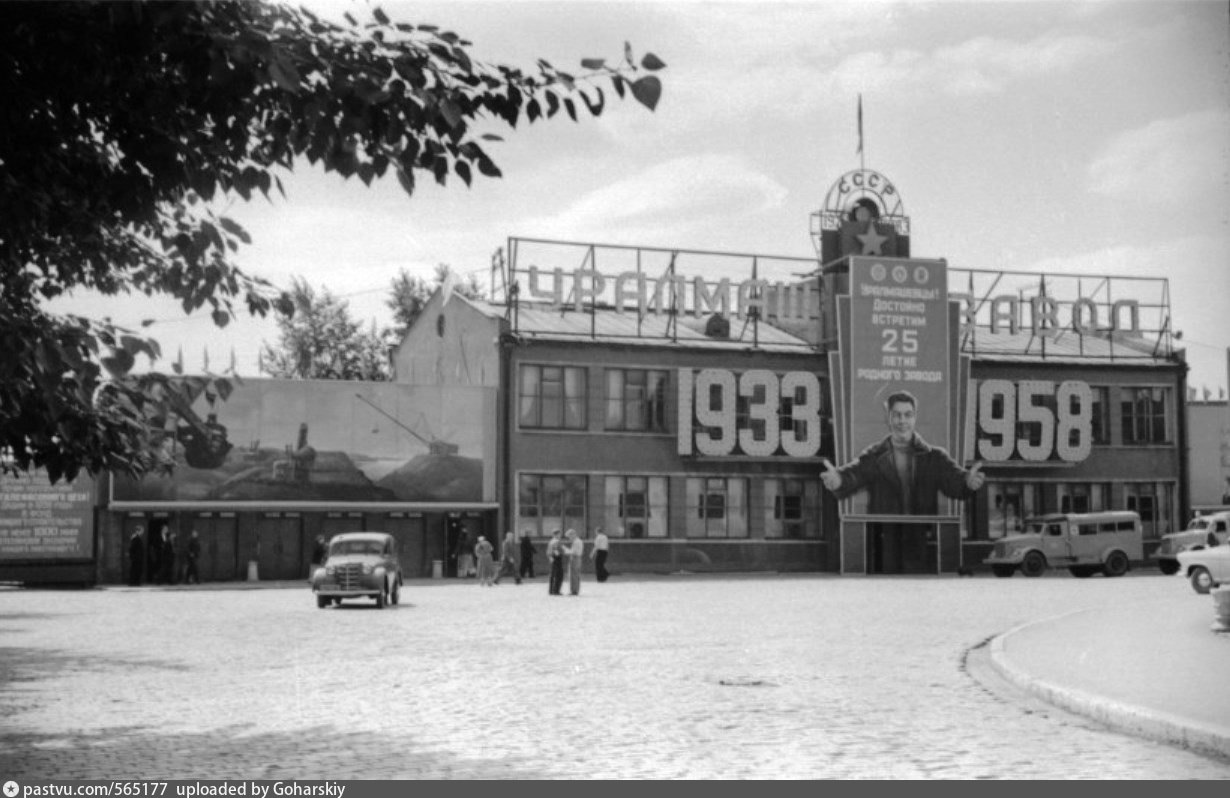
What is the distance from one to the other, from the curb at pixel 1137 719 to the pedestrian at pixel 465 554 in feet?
127

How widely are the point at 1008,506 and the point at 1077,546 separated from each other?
7.06 metres

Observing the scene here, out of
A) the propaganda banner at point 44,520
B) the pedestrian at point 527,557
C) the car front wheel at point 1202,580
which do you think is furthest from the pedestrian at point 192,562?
the car front wheel at point 1202,580

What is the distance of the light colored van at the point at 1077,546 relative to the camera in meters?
54.2

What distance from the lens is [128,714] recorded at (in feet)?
44.6

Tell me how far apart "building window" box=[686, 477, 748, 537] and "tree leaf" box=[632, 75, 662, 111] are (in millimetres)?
48842

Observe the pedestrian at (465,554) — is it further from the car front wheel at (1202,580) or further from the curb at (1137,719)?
the curb at (1137,719)

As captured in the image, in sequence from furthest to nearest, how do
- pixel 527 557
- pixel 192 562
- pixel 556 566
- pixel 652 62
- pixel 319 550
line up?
1. pixel 527 557
2. pixel 192 562
3. pixel 319 550
4. pixel 556 566
5. pixel 652 62

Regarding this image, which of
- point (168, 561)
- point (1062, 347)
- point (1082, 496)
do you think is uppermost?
point (1062, 347)

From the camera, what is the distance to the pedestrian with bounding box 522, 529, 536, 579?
166ft

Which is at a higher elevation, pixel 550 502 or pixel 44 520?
pixel 550 502

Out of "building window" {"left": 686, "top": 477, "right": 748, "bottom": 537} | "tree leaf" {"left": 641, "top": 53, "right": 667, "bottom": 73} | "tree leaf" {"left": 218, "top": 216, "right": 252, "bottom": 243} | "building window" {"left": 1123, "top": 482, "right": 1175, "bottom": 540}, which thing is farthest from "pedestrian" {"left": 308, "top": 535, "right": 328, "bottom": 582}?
"tree leaf" {"left": 641, "top": 53, "right": 667, "bottom": 73}

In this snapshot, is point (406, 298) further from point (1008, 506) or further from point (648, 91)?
point (648, 91)

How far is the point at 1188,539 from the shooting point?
2223 inches

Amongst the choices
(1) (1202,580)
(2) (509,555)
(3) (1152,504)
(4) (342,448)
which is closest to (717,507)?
(2) (509,555)
